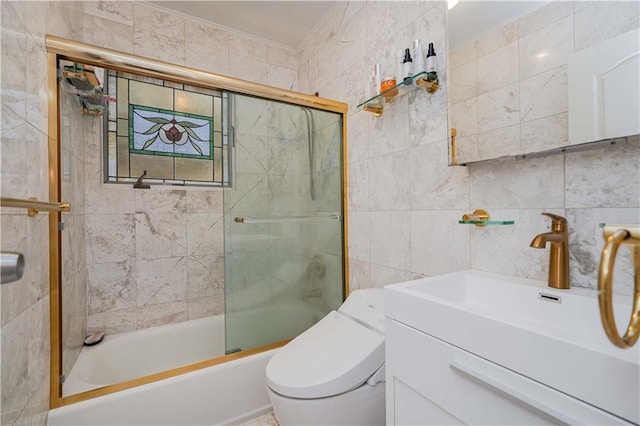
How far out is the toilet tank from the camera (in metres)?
1.20

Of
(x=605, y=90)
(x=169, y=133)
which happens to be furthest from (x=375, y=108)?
(x=169, y=133)

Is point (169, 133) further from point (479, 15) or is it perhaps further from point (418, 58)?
point (479, 15)

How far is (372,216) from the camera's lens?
1589mm

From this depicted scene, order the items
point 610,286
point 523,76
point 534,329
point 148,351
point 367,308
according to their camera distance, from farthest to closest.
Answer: point 148,351 < point 367,308 < point 523,76 < point 534,329 < point 610,286

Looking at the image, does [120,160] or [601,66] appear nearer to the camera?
[601,66]

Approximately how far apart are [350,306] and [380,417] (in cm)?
44

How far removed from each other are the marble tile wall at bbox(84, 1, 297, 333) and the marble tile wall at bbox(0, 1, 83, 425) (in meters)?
0.74

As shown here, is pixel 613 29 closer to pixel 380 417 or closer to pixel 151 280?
pixel 380 417

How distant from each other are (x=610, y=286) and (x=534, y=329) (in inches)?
10.8

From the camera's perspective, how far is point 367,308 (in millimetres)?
1297

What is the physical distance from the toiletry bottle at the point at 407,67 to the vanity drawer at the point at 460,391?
40.3 inches

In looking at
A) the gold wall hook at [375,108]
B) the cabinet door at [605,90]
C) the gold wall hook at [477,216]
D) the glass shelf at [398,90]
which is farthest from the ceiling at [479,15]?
the gold wall hook at [477,216]

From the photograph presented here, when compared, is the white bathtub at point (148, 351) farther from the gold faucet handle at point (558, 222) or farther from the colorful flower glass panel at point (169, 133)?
the gold faucet handle at point (558, 222)

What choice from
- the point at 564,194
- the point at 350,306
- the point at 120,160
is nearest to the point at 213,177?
the point at 120,160
